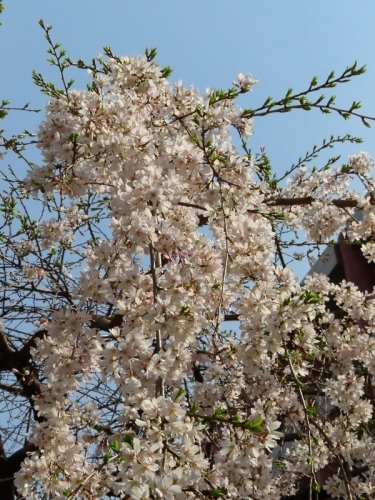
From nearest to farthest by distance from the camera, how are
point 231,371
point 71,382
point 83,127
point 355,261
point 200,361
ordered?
point 71,382
point 83,127
point 200,361
point 231,371
point 355,261

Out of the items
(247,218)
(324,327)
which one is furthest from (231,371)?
(247,218)

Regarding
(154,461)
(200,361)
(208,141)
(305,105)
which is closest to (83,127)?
(208,141)

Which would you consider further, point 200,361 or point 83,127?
point 200,361

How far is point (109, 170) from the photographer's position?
3023 millimetres

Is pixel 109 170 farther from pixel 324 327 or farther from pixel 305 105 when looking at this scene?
pixel 324 327

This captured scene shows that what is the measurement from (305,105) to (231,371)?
1927 millimetres

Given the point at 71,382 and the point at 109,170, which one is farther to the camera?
the point at 109,170

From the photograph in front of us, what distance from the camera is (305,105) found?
3119 mm

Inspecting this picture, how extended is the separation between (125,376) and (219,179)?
51.0 inches

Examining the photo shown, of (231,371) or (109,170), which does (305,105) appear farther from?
(231,371)

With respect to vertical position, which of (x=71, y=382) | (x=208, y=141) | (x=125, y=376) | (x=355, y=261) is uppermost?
(x=355, y=261)

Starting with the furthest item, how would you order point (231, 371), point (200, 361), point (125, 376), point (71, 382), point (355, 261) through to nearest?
point (355, 261) < point (231, 371) < point (200, 361) < point (71, 382) < point (125, 376)

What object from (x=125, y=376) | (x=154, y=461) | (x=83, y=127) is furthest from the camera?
(x=83, y=127)

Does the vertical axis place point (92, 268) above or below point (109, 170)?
below
